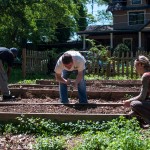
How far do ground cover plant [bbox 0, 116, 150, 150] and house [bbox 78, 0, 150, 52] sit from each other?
38.1m

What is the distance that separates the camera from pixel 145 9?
45.5 meters

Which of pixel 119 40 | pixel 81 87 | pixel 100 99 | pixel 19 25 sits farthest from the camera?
pixel 119 40

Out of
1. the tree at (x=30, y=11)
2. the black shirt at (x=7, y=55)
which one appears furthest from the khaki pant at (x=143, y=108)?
the tree at (x=30, y=11)

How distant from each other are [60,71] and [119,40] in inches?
1524

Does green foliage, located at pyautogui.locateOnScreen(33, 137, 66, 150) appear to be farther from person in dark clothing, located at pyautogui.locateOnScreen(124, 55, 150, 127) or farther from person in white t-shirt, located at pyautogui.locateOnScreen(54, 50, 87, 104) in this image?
person in white t-shirt, located at pyautogui.locateOnScreen(54, 50, 87, 104)

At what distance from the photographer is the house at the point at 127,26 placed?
44.9 metres

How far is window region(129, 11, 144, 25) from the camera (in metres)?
46.0

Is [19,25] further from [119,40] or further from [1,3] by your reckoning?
[119,40]

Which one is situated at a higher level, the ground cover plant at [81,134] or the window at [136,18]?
the window at [136,18]

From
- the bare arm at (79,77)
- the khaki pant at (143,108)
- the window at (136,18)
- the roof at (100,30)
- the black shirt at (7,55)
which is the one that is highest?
the window at (136,18)

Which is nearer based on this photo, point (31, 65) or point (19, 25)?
point (31, 65)

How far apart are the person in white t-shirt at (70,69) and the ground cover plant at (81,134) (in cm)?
137

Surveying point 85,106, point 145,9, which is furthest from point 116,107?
point 145,9

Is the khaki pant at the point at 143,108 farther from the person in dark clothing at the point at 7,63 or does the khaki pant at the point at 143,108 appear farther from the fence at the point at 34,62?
the fence at the point at 34,62
